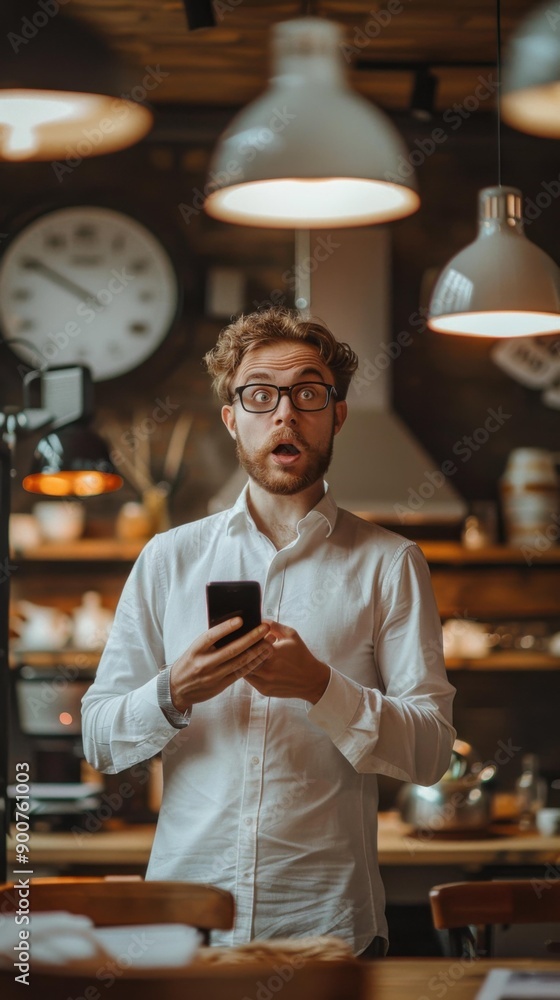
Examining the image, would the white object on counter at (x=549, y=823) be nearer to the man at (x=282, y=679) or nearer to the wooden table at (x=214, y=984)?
the man at (x=282, y=679)

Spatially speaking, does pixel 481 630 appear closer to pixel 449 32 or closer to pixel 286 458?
pixel 449 32

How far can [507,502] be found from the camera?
441cm

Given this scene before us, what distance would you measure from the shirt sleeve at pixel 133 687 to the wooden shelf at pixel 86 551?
220 centimetres

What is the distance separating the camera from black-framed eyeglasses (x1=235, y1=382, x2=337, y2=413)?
1979 mm

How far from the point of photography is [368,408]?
4.37m

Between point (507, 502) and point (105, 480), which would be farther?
point (507, 502)

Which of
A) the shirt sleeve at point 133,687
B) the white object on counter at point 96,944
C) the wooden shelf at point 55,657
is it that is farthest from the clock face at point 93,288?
the white object on counter at point 96,944

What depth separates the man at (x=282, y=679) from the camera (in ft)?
5.90

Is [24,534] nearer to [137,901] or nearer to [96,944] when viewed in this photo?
[137,901]

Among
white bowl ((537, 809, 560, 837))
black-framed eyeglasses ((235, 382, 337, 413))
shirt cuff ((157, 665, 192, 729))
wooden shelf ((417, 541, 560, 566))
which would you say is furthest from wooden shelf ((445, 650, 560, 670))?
shirt cuff ((157, 665, 192, 729))

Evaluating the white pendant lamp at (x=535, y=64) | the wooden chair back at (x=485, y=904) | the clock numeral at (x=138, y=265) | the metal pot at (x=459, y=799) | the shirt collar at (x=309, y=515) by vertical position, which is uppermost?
the white pendant lamp at (x=535, y=64)

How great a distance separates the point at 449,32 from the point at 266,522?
95.8 inches

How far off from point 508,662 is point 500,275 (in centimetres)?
227

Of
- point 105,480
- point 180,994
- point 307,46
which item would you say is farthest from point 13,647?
point 180,994
